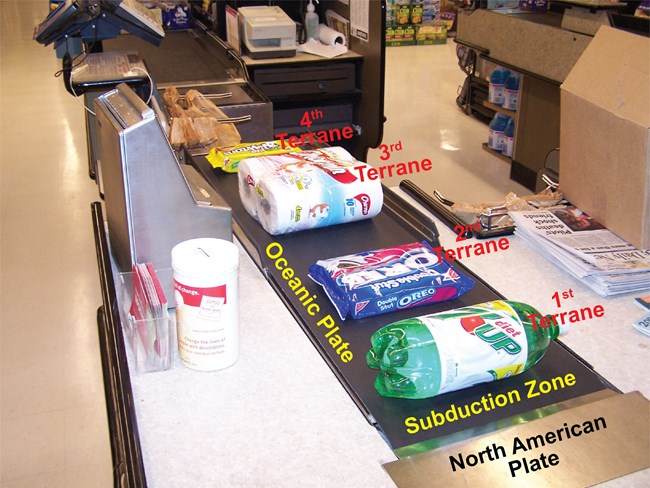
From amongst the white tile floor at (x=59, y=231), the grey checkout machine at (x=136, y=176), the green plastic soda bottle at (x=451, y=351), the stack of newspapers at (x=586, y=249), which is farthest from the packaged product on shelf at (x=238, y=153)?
the white tile floor at (x=59, y=231)

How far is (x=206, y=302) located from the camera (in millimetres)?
1162

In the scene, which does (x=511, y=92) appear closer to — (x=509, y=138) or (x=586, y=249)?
(x=509, y=138)

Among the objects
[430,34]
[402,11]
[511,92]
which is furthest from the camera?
[430,34]

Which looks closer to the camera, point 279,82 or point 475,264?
point 475,264

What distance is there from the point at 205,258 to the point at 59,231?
3.13 meters

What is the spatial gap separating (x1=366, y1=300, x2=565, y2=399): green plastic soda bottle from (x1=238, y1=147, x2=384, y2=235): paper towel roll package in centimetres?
51

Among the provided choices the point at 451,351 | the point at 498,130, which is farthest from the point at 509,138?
the point at 451,351

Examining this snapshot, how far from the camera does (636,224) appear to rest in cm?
161

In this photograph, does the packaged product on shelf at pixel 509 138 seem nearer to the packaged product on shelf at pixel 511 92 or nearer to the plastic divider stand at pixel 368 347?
the packaged product on shelf at pixel 511 92

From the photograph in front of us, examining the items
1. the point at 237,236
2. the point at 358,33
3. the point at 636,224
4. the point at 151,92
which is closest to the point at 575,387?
the point at 636,224

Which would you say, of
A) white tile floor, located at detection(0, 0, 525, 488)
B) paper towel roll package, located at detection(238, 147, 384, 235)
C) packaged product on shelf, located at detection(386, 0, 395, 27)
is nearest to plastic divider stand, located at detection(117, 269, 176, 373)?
paper towel roll package, located at detection(238, 147, 384, 235)

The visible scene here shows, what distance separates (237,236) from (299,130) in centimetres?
253

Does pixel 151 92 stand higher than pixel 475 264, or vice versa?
pixel 151 92

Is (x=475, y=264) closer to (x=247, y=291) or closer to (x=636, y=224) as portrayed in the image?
(x=636, y=224)
